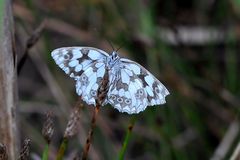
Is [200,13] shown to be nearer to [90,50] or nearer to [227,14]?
[227,14]

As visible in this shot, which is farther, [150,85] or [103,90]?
[150,85]

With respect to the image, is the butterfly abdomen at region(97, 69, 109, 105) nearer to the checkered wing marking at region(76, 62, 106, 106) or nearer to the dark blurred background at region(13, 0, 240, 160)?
the checkered wing marking at region(76, 62, 106, 106)

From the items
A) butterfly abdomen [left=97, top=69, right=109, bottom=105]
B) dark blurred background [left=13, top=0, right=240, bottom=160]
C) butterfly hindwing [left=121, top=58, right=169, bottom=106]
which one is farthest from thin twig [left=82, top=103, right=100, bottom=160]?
dark blurred background [left=13, top=0, right=240, bottom=160]

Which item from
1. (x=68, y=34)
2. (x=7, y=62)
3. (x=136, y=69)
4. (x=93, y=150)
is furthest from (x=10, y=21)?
(x=68, y=34)

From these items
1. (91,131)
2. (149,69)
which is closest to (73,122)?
(91,131)

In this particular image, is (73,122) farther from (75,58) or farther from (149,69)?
(149,69)

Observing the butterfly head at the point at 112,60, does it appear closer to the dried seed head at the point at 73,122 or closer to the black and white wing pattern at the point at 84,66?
the black and white wing pattern at the point at 84,66

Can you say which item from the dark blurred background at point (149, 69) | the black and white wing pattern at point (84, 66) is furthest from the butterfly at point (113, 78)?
the dark blurred background at point (149, 69)
